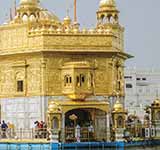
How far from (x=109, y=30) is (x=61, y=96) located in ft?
12.6

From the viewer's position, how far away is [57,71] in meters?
27.9

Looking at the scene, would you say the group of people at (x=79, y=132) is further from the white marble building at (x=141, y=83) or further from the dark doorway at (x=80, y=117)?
the white marble building at (x=141, y=83)

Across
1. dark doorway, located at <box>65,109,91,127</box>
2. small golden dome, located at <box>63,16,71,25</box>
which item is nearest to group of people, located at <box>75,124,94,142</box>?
dark doorway, located at <box>65,109,91,127</box>

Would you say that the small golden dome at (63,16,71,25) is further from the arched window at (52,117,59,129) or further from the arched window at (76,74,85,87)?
the arched window at (52,117,59,129)

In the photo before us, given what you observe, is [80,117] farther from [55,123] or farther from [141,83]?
[141,83]

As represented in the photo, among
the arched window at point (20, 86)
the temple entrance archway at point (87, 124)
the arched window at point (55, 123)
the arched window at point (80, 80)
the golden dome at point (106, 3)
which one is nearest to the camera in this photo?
the arched window at point (55, 123)

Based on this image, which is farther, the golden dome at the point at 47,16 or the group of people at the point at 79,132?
the golden dome at the point at 47,16

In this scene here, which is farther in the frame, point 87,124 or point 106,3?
point 106,3

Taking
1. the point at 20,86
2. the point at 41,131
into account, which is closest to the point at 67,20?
the point at 20,86

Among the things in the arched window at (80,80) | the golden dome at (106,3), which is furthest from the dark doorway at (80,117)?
the golden dome at (106,3)

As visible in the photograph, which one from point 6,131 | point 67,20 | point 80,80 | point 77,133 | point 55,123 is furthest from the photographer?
point 67,20

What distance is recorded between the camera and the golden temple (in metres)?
27.5

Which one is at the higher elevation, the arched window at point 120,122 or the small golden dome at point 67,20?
the small golden dome at point 67,20

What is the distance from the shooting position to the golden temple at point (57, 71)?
27484 mm
